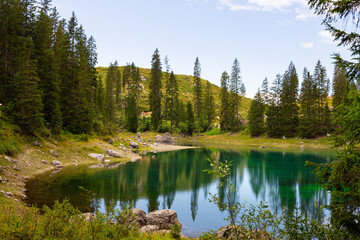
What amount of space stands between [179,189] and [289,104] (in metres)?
59.1

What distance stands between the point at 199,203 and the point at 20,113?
20.9m

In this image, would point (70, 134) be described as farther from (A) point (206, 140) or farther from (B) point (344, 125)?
(A) point (206, 140)

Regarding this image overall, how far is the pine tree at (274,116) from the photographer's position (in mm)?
67875

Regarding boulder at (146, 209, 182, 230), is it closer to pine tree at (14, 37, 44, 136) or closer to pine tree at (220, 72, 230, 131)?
pine tree at (14, 37, 44, 136)

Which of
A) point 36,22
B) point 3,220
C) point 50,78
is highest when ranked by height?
point 36,22

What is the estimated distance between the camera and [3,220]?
5.93m

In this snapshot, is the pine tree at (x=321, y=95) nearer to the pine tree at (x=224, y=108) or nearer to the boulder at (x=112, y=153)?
the pine tree at (x=224, y=108)

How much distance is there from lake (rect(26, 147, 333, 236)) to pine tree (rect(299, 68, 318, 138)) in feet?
113

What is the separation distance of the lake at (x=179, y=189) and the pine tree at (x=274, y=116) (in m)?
37.3

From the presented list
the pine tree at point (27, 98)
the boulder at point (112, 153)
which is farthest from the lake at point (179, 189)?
the pine tree at point (27, 98)

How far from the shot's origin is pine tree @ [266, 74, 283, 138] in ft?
223

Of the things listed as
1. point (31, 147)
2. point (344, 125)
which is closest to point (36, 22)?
point (31, 147)

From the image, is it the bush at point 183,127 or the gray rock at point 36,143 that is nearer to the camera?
the gray rock at point 36,143

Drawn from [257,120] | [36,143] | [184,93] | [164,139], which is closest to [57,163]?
[36,143]
